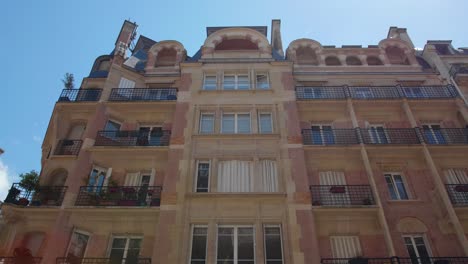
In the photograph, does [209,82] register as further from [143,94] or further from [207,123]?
[143,94]

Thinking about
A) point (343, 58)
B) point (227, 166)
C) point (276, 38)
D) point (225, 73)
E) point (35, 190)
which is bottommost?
point (35, 190)

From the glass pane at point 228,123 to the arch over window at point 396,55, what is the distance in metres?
13.2

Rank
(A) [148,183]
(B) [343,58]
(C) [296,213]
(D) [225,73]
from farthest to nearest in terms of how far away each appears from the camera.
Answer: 1. (B) [343,58]
2. (D) [225,73]
3. (A) [148,183]
4. (C) [296,213]

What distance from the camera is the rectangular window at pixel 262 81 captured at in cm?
2195

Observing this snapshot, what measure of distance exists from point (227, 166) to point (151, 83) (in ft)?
30.4

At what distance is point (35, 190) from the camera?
1711cm

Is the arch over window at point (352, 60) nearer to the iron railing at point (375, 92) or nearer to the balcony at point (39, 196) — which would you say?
the iron railing at point (375, 92)

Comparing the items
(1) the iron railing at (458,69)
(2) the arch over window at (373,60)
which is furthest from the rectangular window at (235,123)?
(1) the iron railing at (458,69)

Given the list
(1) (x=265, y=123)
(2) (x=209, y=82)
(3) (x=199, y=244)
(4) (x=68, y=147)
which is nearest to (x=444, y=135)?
(1) (x=265, y=123)

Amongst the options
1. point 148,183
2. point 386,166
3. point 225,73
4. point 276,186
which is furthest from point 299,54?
point 148,183

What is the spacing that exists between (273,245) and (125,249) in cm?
632

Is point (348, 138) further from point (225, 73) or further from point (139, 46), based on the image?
point (139, 46)

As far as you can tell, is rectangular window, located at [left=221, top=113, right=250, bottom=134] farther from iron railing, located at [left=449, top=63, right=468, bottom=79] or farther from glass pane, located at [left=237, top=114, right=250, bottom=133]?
iron railing, located at [left=449, top=63, right=468, bottom=79]

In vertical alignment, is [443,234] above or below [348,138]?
below
